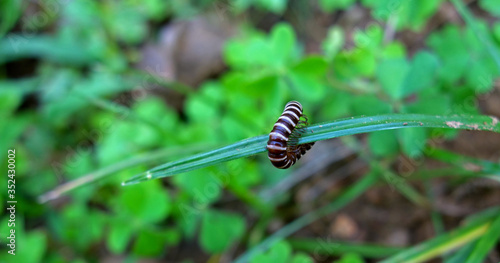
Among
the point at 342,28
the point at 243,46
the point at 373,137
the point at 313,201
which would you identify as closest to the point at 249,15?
the point at 342,28

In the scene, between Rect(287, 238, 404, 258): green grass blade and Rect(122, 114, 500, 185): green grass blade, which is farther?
Rect(287, 238, 404, 258): green grass blade

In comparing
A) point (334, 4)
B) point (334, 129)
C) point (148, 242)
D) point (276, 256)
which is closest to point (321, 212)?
point (276, 256)

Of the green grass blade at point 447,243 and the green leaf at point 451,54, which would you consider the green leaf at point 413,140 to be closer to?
the green grass blade at point 447,243

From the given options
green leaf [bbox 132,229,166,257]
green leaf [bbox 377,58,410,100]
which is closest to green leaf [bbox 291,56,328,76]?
green leaf [bbox 377,58,410,100]

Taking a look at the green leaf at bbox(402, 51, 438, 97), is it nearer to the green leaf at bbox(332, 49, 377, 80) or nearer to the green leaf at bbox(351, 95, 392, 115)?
the green leaf at bbox(351, 95, 392, 115)

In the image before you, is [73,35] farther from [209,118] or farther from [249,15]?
[209,118]

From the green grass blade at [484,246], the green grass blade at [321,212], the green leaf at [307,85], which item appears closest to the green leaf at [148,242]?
the green grass blade at [321,212]

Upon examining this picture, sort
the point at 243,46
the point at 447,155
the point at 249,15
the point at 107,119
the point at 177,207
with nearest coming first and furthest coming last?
the point at 447,155, the point at 177,207, the point at 243,46, the point at 107,119, the point at 249,15
